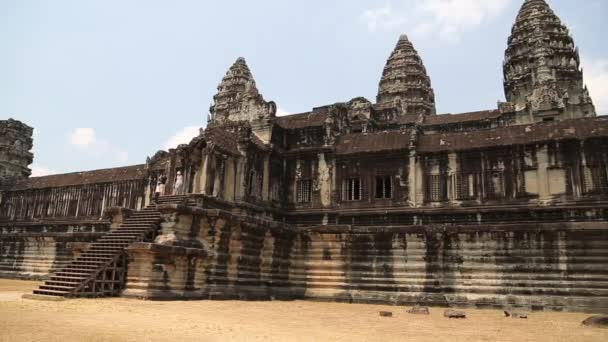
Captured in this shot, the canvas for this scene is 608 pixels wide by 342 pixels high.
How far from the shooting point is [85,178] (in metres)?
41.5

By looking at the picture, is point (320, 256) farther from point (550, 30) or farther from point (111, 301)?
point (550, 30)

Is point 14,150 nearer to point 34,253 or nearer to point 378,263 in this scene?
point 34,253

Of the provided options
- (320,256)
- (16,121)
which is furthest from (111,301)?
(16,121)

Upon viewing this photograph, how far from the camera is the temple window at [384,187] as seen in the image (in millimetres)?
26750

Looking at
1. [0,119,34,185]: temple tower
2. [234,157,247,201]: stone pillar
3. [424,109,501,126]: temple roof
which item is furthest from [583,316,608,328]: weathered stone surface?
[0,119,34,185]: temple tower

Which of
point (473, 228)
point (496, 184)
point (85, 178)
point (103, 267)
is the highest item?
point (85, 178)

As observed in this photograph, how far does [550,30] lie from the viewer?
55.1 meters

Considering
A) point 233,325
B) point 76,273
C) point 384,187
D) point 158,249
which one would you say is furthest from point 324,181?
point 233,325

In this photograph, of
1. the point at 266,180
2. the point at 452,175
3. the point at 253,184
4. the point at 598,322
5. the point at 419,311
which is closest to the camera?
the point at 598,322

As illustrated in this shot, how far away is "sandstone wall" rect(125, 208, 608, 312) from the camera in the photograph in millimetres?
19188

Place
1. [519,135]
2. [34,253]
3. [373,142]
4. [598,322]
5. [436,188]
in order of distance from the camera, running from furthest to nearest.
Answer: [34,253]
[373,142]
[436,188]
[519,135]
[598,322]

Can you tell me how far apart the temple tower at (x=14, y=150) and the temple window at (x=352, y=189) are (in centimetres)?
3439

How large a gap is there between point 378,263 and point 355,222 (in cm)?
351

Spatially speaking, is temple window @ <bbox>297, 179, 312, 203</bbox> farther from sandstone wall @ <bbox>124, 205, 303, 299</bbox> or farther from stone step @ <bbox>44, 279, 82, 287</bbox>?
stone step @ <bbox>44, 279, 82, 287</bbox>
